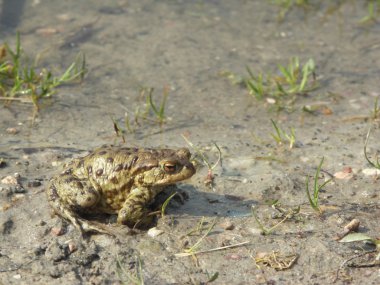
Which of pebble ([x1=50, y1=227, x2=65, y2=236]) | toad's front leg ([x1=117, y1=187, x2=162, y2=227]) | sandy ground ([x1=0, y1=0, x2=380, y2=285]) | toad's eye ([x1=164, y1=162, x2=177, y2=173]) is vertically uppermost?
toad's eye ([x1=164, y1=162, x2=177, y2=173])

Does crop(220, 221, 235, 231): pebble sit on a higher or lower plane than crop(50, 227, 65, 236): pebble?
lower

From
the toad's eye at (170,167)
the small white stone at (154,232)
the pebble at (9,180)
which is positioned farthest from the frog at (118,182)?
the pebble at (9,180)

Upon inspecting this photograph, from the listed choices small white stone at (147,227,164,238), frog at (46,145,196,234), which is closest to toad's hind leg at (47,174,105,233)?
frog at (46,145,196,234)

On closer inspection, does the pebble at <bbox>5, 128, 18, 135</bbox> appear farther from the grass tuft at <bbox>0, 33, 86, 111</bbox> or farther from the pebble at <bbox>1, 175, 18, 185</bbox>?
the pebble at <bbox>1, 175, 18, 185</bbox>

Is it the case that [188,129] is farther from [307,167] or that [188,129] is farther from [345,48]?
[345,48]

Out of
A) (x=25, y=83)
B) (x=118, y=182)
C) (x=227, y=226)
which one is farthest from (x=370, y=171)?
(x=25, y=83)

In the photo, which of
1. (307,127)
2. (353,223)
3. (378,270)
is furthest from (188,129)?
(378,270)

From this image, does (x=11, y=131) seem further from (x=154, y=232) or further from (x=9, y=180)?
(x=154, y=232)
